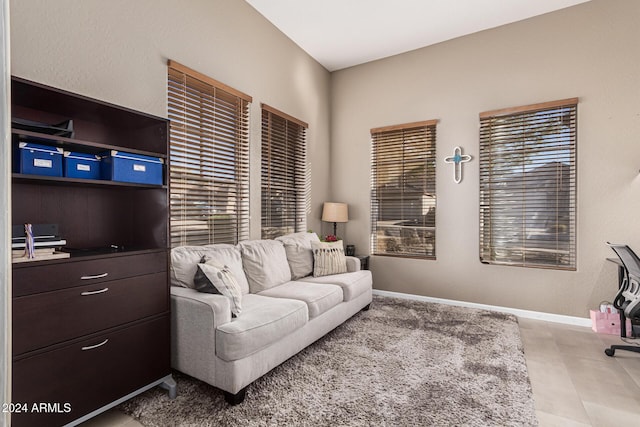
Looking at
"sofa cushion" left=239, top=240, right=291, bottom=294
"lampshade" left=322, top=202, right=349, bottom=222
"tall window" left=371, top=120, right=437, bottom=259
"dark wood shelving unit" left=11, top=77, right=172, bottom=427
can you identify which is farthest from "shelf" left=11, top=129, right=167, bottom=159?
"tall window" left=371, top=120, right=437, bottom=259

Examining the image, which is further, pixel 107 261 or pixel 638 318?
pixel 638 318

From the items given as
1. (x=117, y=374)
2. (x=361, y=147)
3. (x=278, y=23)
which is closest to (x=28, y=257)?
(x=117, y=374)

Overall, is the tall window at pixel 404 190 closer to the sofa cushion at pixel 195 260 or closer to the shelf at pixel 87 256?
the sofa cushion at pixel 195 260

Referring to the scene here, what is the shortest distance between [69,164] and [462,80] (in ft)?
13.1

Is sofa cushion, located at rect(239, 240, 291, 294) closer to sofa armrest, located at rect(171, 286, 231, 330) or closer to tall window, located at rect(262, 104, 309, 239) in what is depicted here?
tall window, located at rect(262, 104, 309, 239)

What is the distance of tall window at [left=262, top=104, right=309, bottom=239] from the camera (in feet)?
12.2

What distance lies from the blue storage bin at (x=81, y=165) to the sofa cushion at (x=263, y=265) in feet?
4.61

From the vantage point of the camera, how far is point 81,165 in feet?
5.90

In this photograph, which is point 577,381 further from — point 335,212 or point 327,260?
point 335,212

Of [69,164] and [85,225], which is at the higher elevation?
[69,164]

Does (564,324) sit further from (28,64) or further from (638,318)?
(28,64)

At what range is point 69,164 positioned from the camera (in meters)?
1.74

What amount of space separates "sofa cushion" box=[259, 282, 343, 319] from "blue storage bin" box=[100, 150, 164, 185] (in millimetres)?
Result: 1340

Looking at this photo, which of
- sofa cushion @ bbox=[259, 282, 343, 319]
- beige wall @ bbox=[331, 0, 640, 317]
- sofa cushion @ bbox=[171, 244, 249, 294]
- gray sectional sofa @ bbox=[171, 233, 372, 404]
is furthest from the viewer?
beige wall @ bbox=[331, 0, 640, 317]
